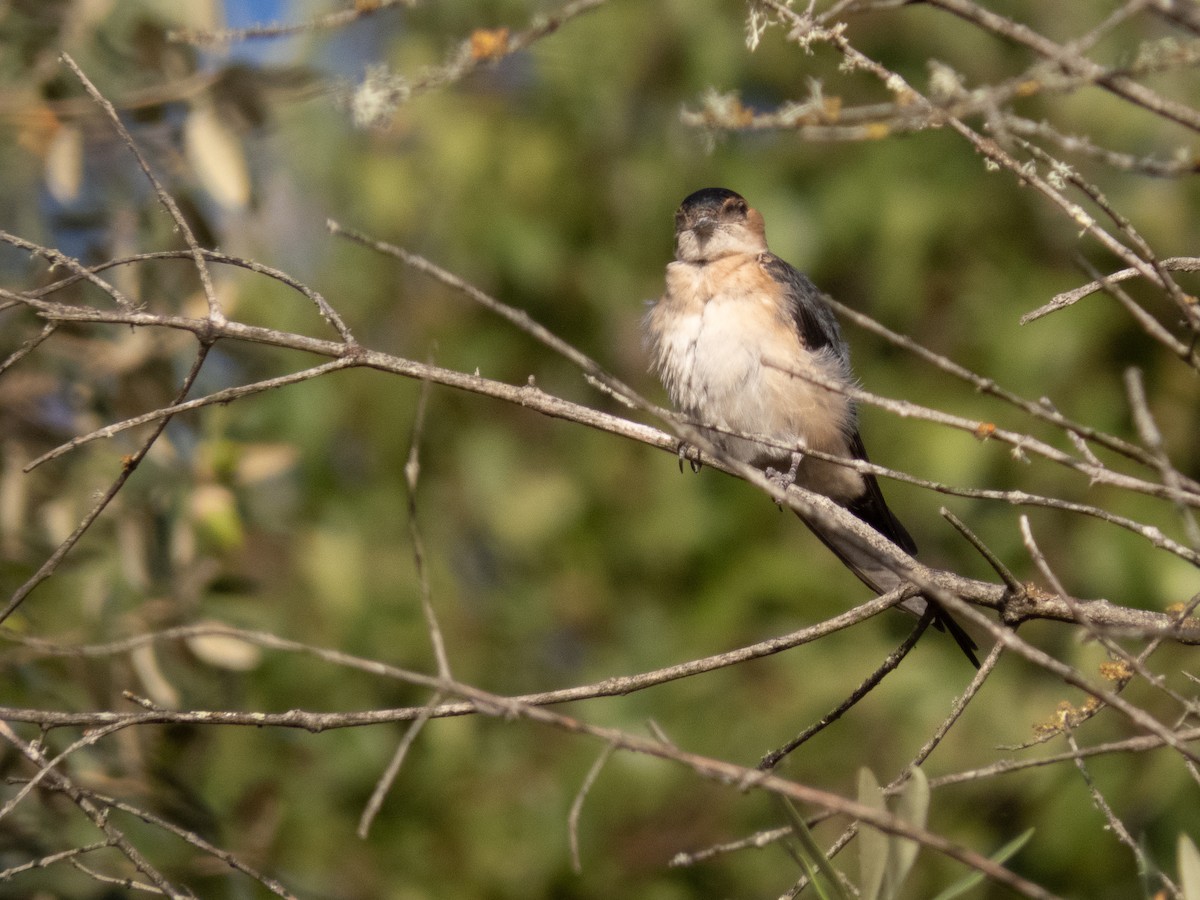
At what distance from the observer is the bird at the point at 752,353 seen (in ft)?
14.2

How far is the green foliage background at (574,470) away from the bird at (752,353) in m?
0.82

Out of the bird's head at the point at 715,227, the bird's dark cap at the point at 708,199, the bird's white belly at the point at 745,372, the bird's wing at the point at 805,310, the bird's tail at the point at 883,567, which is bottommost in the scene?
the bird's tail at the point at 883,567

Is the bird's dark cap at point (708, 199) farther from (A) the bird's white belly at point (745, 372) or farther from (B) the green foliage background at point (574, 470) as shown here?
(B) the green foliage background at point (574, 470)

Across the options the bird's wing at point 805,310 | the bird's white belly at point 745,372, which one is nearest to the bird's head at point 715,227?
the bird's wing at point 805,310

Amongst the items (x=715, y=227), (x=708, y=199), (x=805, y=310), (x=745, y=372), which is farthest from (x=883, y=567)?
(x=708, y=199)

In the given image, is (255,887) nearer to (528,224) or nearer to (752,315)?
(752,315)

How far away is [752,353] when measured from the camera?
170 inches

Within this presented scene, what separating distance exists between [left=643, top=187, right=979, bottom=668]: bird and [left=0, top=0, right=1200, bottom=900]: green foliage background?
0.82 meters

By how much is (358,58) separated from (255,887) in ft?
13.0

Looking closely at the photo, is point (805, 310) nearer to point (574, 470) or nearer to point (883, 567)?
point (883, 567)

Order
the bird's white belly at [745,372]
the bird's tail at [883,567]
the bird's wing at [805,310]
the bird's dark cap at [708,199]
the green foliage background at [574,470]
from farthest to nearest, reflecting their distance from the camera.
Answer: the bird's dark cap at [708,199] → the bird's wing at [805,310] → the bird's white belly at [745,372] → the green foliage background at [574,470] → the bird's tail at [883,567]

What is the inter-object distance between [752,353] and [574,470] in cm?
204

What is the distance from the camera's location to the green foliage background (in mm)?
4125

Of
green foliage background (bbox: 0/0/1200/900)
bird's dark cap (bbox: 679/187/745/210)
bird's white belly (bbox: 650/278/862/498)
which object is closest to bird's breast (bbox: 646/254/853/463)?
bird's white belly (bbox: 650/278/862/498)
